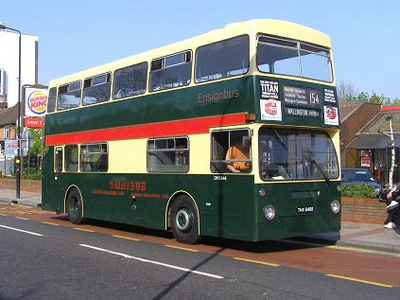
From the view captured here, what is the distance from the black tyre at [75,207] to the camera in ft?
51.9

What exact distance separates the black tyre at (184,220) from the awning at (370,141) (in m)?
20.5

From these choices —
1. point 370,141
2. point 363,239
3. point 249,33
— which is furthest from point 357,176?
point 249,33

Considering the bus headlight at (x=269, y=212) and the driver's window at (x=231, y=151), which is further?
the driver's window at (x=231, y=151)

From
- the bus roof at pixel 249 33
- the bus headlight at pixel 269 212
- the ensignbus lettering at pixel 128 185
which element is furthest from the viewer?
the ensignbus lettering at pixel 128 185

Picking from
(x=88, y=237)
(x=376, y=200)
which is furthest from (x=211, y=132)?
(x=376, y=200)

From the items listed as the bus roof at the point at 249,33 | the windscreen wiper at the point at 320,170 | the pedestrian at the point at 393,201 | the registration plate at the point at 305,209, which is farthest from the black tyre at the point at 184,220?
the pedestrian at the point at 393,201

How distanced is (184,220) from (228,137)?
7.68ft

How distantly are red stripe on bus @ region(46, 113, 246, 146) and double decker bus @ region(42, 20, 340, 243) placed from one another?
0.12 ft

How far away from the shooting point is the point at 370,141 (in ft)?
105

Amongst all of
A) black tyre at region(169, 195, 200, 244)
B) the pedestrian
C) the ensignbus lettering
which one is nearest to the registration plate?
black tyre at region(169, 195, 200, 244)

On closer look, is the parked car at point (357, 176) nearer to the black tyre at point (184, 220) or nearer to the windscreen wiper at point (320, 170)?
the windscreen wiper at point (320, 170)

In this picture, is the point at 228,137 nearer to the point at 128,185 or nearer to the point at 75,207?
the point at 128,185

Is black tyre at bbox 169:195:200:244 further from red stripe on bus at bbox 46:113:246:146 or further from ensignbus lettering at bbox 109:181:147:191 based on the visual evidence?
red stripe on bus at bbox 46:113:246:146

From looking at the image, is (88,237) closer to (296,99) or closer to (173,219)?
(173,219)
